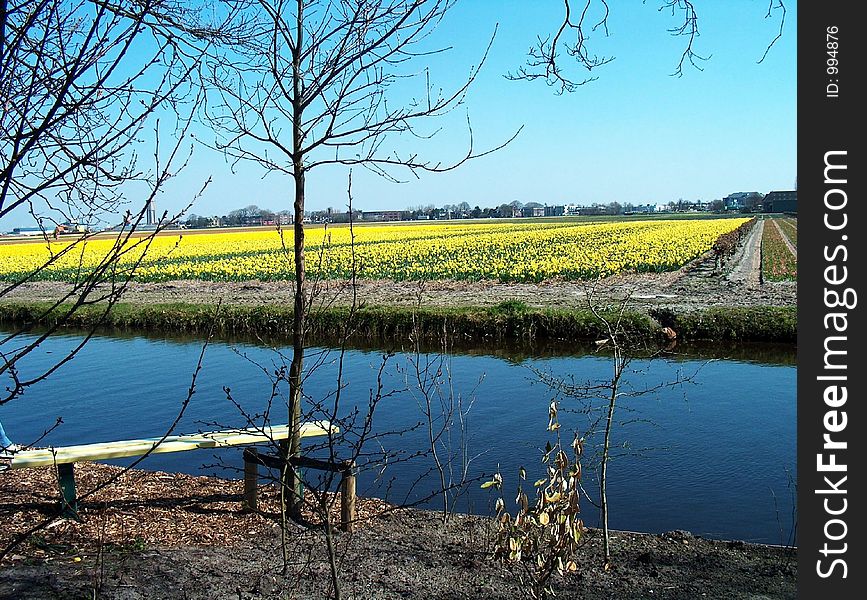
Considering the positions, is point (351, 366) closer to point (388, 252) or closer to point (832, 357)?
point (832, 357)

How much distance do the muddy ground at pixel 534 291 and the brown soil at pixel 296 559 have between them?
1269 centimetres

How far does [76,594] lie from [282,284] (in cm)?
2594

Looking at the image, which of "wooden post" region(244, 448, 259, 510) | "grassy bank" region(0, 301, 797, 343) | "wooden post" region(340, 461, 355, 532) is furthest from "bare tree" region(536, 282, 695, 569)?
"wooden post" region(244, 448, 259, 510)

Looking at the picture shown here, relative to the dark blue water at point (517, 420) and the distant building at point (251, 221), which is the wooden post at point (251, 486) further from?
the distant building at point (251, 221)

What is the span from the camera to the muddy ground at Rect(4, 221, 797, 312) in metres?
22.2

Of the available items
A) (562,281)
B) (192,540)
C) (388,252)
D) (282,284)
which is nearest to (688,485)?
(192,540)

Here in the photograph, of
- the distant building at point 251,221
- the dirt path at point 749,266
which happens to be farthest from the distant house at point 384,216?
the dirt path at point 749,266

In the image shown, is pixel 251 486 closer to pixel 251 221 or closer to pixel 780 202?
pixel 251 221

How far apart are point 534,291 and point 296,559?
20.5m

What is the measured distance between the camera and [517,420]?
456 inches

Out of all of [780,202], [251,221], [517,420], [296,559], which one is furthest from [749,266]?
[780,202]

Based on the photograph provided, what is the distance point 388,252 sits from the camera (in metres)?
40.2

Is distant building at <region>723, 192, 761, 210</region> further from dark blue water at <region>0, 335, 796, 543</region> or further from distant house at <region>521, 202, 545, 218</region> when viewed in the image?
dark blue water at <region>0, 335, 796, 543</region>

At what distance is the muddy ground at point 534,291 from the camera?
72.7 feet
